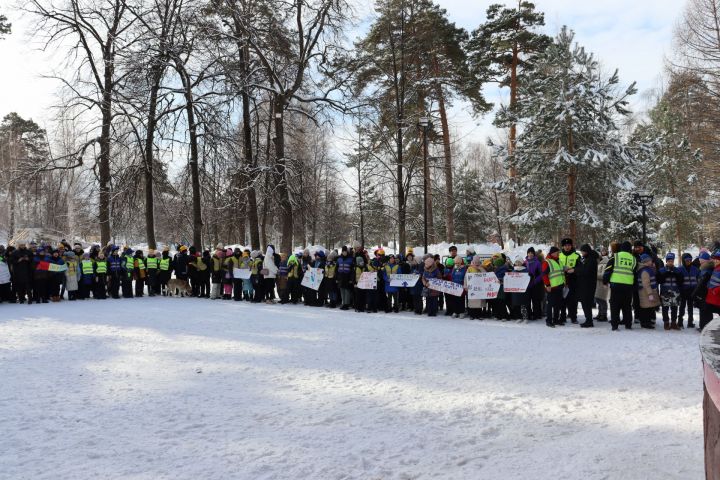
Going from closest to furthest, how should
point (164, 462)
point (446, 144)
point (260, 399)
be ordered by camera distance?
point (164, 462) → point (260, 399) → point (446, 144)

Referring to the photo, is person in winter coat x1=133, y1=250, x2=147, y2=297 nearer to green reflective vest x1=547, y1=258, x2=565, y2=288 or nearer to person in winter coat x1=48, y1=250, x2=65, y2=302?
person in winter coat x1=48, y1=250, x2=65, y2=302

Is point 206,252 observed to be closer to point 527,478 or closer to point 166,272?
point 166,272

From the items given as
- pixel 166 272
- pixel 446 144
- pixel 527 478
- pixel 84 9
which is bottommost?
pixel 527 478

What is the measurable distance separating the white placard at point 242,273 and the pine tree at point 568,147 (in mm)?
13244

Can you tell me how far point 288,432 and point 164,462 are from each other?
3.92 ft

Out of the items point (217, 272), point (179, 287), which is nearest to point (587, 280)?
point (217, 272)

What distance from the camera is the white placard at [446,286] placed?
13.9 metres

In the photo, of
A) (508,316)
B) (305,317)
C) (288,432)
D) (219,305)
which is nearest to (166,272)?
(219,305)

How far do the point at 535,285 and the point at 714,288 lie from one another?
159 inches

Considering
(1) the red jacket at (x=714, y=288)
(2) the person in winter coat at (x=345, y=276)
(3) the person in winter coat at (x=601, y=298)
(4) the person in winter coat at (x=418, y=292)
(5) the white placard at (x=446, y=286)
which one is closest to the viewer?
(1) the red jacket at (x=714, y=288)

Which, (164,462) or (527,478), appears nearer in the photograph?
(527,478)

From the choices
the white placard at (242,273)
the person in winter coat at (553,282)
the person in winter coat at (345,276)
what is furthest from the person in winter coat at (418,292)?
the white placard at (242,273)

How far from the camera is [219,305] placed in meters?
15.7

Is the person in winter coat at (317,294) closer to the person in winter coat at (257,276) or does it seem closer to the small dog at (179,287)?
the person in winter coat at (257,276)
